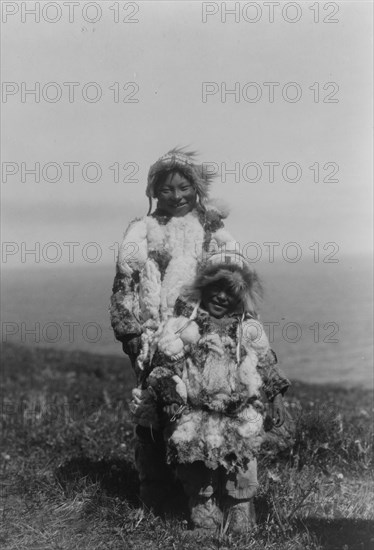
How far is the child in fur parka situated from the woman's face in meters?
0.64

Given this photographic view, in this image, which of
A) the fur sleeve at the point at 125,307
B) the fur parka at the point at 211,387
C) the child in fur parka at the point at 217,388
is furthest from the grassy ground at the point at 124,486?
the fur sleeve at the point at 125,307

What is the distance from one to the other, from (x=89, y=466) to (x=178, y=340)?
237 cm

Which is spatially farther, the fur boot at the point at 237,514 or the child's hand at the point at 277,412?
the child's hand at the point at 277,412

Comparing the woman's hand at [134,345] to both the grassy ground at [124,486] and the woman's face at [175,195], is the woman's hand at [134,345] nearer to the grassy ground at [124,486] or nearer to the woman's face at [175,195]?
the woman's face at [175,195]

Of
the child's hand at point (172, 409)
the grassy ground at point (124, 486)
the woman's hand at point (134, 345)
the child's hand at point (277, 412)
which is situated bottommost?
the grassy ground at point (124, 486)

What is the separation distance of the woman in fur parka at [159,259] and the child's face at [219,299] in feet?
1.28

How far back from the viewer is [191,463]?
4246 mm

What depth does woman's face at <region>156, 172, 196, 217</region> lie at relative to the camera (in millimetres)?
4879

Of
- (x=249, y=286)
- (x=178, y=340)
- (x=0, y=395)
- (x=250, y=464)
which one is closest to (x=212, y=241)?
(x=249, y=286)

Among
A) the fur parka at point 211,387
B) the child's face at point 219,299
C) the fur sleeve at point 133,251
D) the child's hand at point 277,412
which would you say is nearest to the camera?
the fur parka at point 211,387

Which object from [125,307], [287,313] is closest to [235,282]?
[125,307]

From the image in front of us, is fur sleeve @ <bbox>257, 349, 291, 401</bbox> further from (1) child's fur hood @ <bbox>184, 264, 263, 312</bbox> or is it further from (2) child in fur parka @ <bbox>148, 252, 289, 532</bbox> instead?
(1) child's fur hood @ <bbox>184, 264, 263, 312</bbox>

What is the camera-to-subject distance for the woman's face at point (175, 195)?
16.0 feet

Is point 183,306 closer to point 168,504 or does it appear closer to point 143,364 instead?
point 143,364
